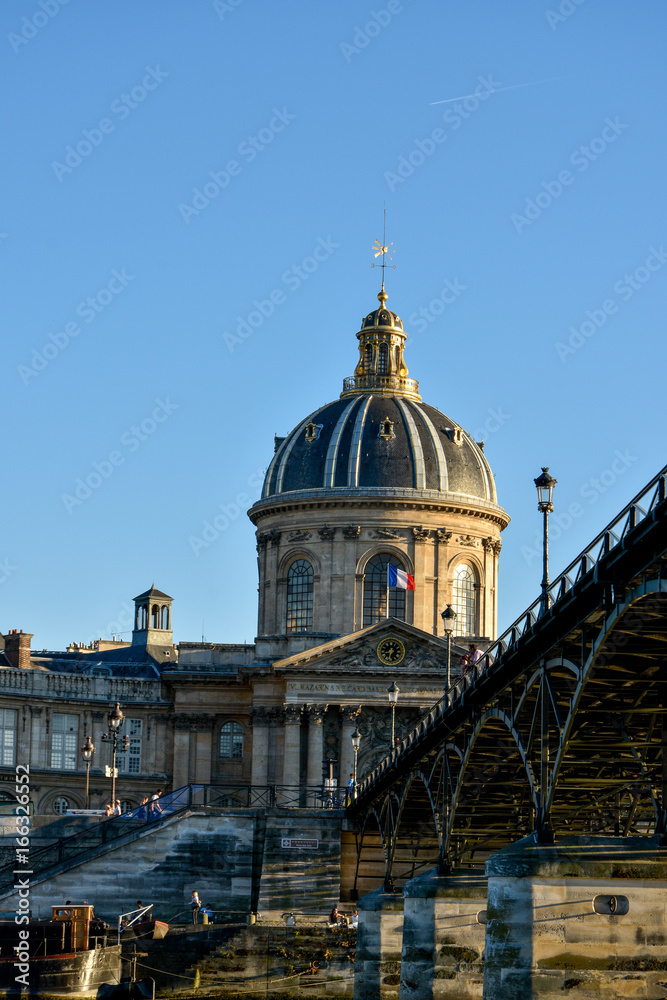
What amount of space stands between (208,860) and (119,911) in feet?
13.7

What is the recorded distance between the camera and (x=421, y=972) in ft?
165

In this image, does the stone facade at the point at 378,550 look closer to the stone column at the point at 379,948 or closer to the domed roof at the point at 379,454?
the domed roof at the point at 379,454

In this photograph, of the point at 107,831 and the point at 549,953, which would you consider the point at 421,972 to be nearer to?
the point at 549,953

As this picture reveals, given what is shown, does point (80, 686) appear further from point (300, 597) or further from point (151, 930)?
point (151, 930)

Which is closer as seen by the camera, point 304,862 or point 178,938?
point 178,938

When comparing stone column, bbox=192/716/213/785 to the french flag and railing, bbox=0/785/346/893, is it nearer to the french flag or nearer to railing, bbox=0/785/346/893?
the french flag

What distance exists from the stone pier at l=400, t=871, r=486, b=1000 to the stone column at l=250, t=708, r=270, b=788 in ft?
133

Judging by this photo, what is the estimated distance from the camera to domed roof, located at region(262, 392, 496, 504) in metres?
96.1

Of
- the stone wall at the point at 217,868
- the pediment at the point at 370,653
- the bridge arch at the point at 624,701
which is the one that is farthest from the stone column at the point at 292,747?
the bridge arch at the point at 624,701

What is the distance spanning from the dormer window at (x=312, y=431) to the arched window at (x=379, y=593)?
7233 millimetres

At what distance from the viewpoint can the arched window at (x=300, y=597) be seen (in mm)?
96688

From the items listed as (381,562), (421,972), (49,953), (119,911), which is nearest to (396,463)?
(381,562)

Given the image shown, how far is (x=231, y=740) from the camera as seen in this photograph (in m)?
97.2

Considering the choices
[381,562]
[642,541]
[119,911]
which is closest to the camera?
[642,541]
